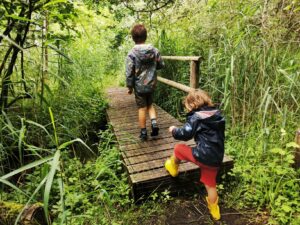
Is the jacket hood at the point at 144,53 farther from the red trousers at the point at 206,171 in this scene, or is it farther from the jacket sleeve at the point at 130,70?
the red trousers at the point at 206,171

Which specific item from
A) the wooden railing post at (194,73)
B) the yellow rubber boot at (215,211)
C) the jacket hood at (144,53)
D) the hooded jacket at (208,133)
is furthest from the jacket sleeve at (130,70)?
the yellow rubber boot at (215,211)

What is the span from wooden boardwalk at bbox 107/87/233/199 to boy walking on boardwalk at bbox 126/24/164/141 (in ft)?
0.73

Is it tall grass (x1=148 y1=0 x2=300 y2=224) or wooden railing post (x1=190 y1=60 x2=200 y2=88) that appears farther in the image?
wooden railing post (x1=190 y1=60 x2=200 y2=88)

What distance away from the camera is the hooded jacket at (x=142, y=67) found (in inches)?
140

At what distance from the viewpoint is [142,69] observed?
11.8ft

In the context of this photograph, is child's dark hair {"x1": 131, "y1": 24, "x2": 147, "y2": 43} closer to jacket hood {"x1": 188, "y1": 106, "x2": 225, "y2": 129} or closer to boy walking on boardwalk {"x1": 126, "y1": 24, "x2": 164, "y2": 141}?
boy walking on boardwalk {"x1": 126, "y1": 24, "x2": 164, "y2": 141}

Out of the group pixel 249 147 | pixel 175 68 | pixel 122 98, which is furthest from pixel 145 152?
pixel 122 98

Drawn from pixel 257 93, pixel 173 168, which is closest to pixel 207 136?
pixel 173 168

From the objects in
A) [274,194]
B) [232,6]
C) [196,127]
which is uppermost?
[232,6]

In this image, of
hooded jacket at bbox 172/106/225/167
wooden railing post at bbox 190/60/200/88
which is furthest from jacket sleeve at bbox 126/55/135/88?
hooded jacket at bbox 172/106/225/167

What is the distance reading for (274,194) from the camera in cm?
247

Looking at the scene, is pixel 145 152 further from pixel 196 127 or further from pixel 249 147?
pixel 249 147

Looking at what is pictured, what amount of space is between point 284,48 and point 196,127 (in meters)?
2.00

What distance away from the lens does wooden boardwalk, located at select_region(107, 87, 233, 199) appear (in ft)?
8.82
